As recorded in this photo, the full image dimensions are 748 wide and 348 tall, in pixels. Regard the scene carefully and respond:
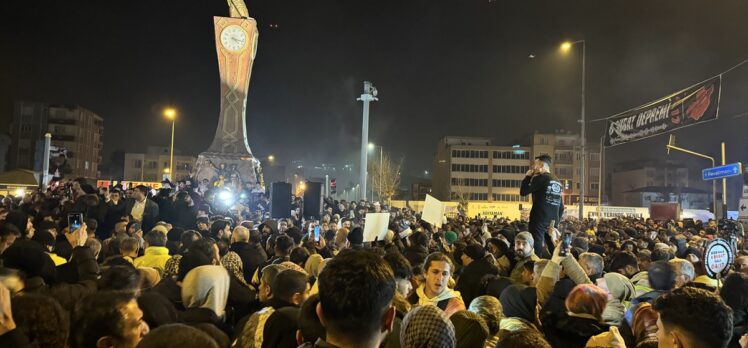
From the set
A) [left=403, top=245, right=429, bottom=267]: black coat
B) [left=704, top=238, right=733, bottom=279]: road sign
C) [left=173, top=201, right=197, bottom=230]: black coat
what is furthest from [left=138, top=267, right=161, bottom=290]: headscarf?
[left=173, top=201, right=197, bottom=230]: black coat

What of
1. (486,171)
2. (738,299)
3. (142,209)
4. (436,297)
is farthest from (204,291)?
(486,171)

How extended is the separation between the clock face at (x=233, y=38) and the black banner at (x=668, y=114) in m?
24.2

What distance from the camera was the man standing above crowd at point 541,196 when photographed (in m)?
8.96

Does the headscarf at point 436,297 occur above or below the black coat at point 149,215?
below

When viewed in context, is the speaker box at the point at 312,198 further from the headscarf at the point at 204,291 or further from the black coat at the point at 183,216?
the headscarf at the point at 204,291

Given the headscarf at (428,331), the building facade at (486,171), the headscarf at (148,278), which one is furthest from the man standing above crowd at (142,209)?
the building facade at (486,171)

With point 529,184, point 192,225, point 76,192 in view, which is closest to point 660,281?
point 529,184

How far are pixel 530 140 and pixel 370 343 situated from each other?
362ft

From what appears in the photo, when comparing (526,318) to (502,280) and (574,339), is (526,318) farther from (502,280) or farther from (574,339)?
(502,280)

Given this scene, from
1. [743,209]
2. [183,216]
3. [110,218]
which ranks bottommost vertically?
[110,218]

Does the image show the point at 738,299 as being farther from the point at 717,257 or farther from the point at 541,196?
the point at 541,196

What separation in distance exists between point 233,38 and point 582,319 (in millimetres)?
35826

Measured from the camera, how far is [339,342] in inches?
89.7

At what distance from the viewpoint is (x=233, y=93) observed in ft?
121
